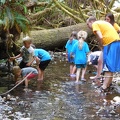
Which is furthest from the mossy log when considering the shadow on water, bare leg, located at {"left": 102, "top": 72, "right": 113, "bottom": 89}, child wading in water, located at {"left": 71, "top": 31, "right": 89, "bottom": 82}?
bare leg, located at {"left": 102, "top": 72, "right": 113, "bottom": 89}

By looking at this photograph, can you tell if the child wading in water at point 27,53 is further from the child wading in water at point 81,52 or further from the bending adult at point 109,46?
the bending adult at point 109,46

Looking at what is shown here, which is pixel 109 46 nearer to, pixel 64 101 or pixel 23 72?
pixel 64 101

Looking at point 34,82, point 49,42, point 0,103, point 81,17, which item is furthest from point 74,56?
point 81,17

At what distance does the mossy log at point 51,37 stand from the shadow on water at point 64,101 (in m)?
3.22

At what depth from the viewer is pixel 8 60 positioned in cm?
873

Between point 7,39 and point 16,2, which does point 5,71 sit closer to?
point 7,39

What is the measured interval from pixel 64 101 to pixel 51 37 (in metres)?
6.36

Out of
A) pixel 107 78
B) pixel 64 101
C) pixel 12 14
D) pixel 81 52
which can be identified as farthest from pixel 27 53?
pixel 12 14

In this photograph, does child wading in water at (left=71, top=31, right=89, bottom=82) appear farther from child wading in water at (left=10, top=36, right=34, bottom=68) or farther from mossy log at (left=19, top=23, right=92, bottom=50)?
mossy log at (left=19, top=23, right=92, bottom=50)

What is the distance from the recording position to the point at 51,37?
1284 cm

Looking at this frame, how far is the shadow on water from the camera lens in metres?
5.69

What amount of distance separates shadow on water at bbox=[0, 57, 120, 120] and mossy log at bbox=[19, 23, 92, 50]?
322 cm

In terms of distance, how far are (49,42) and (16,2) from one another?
637 centimetres

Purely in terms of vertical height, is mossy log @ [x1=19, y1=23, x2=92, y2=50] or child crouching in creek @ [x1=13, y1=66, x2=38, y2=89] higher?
mossy log @ [x1=19, y1=23, x2=92, y2=50]
